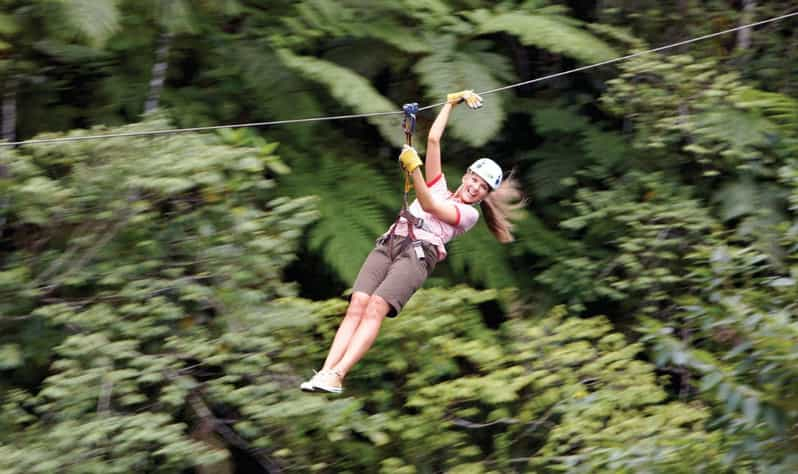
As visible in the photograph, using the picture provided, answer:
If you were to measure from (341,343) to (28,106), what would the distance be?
2.77 metres

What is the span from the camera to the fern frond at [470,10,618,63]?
669 cm

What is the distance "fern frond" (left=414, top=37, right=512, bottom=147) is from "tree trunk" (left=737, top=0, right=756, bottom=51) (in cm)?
197

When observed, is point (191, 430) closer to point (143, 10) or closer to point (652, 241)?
point (143, 10)

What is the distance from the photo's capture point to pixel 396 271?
16.6 ft

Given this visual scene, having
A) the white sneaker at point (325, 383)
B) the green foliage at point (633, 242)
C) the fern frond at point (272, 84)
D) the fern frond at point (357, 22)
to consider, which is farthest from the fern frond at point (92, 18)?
the green foliage at point (633, 242)

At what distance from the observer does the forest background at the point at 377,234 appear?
517 cm

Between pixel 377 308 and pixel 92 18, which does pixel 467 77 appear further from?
pixel 92 18

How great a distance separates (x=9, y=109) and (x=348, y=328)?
268cm

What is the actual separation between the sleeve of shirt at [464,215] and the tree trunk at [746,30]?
11.1 ft

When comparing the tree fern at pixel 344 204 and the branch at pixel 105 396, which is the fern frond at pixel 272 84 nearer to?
the tree fern at pixel 344 204

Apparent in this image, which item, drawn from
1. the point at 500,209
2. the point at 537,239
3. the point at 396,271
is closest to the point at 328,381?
the point at 396,271

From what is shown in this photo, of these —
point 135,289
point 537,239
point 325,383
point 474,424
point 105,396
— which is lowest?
point 474,424

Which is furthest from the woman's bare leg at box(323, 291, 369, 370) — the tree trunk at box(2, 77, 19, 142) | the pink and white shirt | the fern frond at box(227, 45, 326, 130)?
the tree trunk at box(2, 77, 19, 142)

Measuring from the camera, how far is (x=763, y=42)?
25.3 feet
